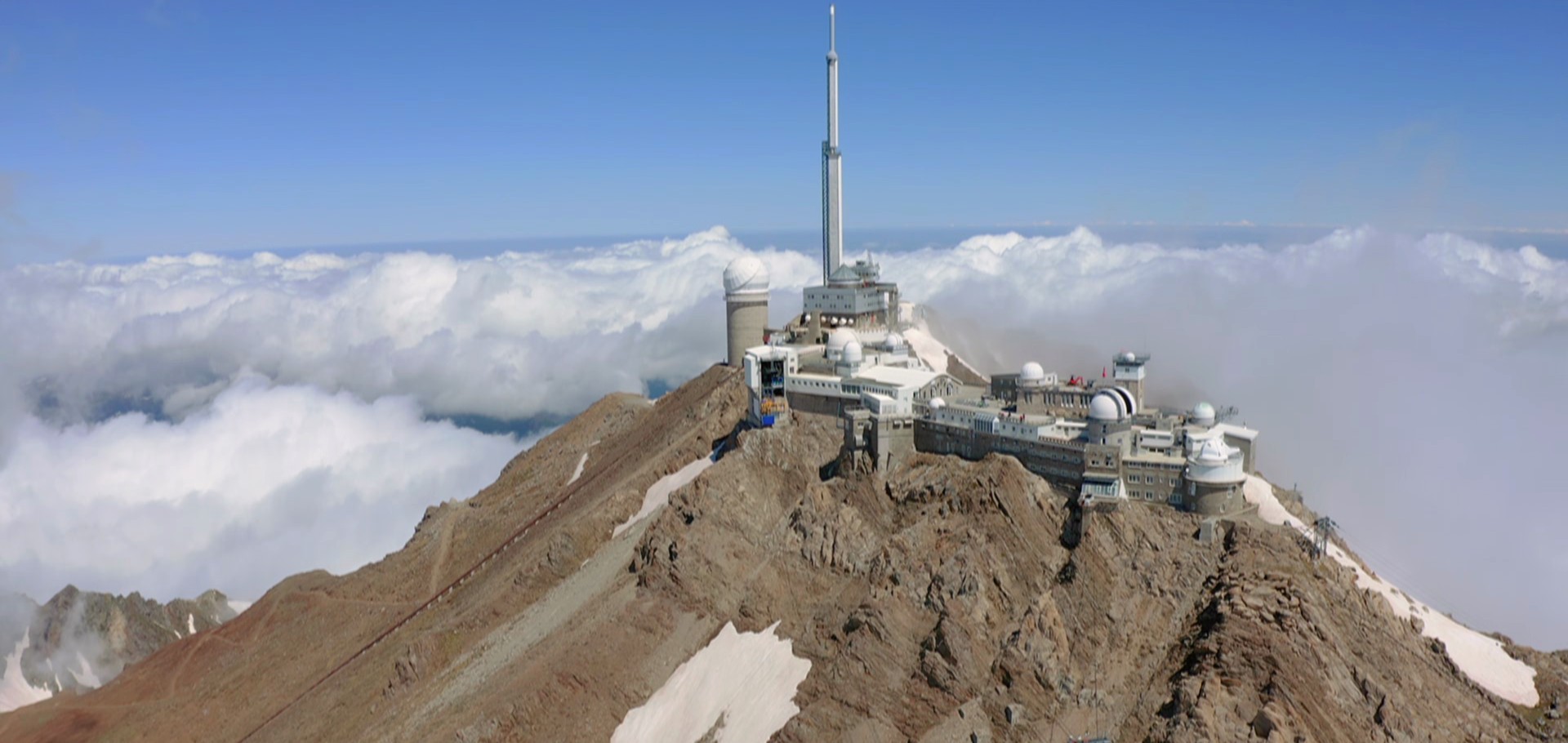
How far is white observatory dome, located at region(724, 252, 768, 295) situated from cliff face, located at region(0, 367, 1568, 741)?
27.5m

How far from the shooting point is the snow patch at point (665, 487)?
283 ft

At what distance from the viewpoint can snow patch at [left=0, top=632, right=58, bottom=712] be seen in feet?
396

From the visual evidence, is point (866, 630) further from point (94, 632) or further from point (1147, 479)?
point (94, 632)

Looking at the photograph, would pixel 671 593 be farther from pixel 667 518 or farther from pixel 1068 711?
pixel 1068 711

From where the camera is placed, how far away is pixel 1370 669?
55781 millimetres

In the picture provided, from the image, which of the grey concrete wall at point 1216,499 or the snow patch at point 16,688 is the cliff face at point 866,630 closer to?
the grey concrete wall at point 1216,499

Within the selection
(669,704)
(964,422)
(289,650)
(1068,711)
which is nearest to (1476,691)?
(1068,711)

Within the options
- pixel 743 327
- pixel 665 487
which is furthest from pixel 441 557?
pixel 743 327

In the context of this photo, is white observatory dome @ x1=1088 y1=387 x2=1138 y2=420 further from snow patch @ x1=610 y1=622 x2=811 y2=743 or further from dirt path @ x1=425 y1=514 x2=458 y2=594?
dirt path @ x1=425 y1=514 x2=458 y2=594

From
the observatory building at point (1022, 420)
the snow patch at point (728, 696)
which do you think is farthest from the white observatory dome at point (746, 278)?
the snow patch at point (728, 696)

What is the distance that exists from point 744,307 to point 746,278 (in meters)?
3.43

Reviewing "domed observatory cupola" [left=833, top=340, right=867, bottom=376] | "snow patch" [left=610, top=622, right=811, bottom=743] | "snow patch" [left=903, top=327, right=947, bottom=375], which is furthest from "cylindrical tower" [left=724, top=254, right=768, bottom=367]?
"snow patch" [left=610, top=622, right=811, bottom=743]

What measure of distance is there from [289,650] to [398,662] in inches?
889

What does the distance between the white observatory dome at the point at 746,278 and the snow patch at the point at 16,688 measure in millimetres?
96278
